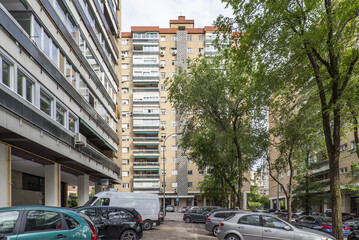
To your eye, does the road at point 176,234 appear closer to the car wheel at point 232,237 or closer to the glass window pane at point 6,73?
the car wheel at point 232,237

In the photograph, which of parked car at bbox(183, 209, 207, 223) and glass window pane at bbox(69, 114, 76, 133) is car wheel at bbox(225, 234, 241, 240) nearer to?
glass window pane at bbox(69, 114, 76, 133)

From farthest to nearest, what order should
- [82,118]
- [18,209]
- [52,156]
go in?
[82,118] → [52,156] → [18,209]

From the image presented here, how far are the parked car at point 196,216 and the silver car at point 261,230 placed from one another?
16.7 m

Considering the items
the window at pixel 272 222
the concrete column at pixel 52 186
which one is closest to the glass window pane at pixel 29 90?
the concrete column at pixel 52 186

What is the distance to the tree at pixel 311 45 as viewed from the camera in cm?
1093

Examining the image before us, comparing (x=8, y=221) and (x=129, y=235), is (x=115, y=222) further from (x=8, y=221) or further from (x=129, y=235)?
(x=8, y=221)

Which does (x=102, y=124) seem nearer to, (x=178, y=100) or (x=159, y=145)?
(x=178, y=100)

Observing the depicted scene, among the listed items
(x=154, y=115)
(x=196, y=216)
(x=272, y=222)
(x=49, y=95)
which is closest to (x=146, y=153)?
(x=154, y=115)

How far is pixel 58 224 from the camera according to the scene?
756 cm

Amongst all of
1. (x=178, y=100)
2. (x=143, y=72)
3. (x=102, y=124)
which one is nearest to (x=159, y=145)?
(x=143, y=72)

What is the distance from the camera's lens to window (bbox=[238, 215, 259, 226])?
12664 mm

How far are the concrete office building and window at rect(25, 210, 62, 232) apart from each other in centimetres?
530

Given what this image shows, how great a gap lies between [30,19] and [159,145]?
50647mm

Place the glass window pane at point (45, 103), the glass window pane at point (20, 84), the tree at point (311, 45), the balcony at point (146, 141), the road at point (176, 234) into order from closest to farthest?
the tree at point (311, 45) < the glass window pane at point (20, 84) < the glass window pane at point (45, 103) < the road at point (176, 234) < the balcony at point (146, 141)
